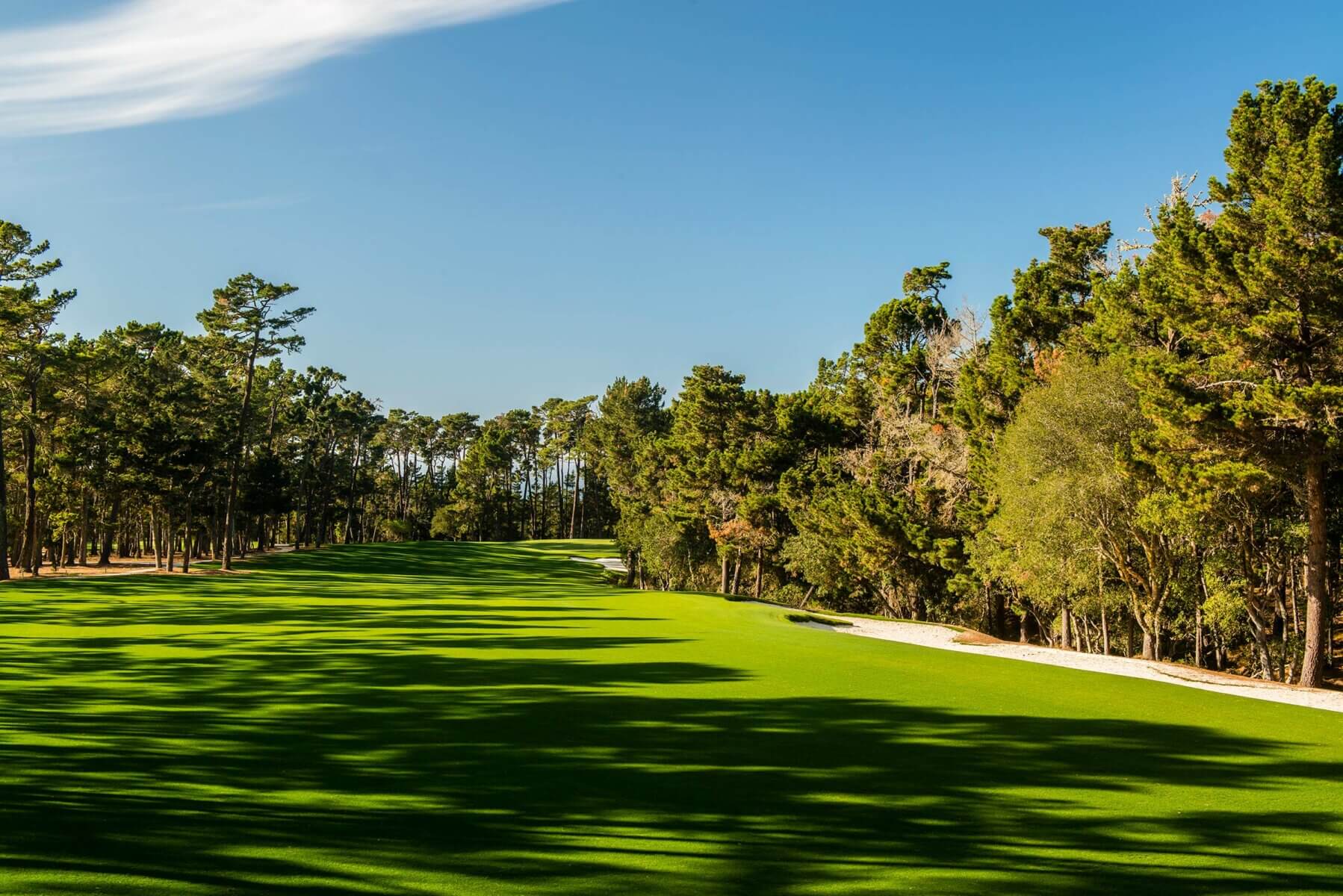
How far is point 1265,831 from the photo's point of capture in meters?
7.73

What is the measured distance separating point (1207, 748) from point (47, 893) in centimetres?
1207

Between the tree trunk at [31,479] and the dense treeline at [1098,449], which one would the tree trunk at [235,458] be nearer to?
the tree trunk at [31,479]

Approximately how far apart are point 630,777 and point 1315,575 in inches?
860

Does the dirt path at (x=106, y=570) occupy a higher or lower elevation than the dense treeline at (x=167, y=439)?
lower

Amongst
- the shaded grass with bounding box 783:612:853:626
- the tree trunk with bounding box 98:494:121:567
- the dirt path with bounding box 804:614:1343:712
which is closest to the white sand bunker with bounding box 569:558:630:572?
the tree trunk with bounding box 98:494:121:567

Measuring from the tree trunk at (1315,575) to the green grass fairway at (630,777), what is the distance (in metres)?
8.02

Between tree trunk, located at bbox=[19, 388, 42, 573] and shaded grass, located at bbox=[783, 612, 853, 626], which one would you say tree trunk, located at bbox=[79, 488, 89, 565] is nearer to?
tree trunk, located at bbox=[19, 388, 42, 573]

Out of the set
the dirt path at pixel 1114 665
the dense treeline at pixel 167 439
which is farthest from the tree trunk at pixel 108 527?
the dirt path at pixel 1114 665

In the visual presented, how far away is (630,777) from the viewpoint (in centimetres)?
866

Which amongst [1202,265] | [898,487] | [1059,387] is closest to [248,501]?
[898,487]

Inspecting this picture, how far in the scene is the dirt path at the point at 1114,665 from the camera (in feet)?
64.1

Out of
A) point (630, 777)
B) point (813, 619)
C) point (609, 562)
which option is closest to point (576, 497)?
point (609, 562)

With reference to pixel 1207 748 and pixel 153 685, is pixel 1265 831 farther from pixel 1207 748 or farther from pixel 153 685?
pixel 153 685

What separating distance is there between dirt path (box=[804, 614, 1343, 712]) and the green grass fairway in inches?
141
